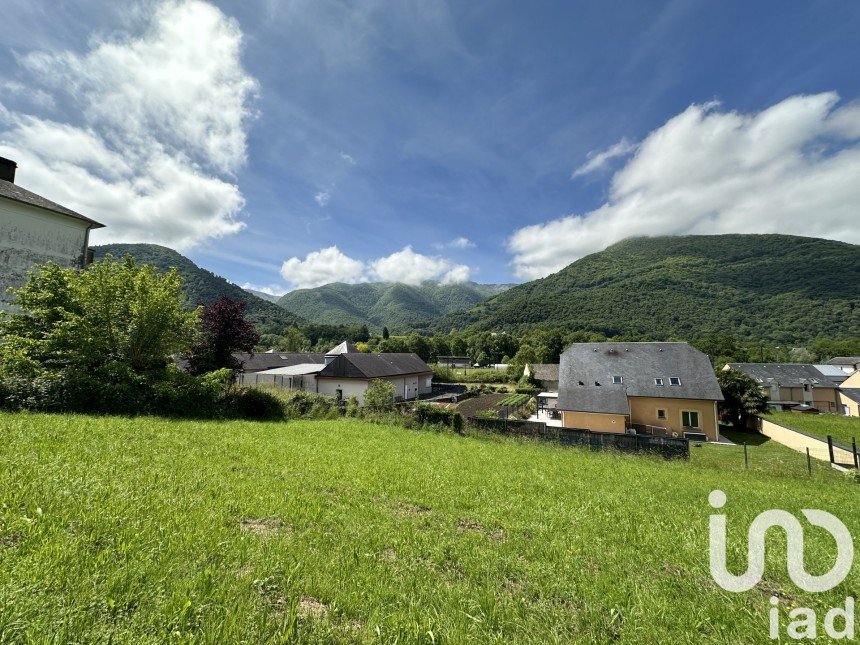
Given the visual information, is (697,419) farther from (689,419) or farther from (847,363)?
(847,363)

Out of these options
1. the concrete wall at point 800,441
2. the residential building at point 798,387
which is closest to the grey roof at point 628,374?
the concrete wall at point 800,441

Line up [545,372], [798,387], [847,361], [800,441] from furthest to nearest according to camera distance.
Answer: [847,361] → [545,372] → [798,387] → [800,441]

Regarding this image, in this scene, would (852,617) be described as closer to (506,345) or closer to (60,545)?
(60,545)

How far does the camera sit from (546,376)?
55.3 meters

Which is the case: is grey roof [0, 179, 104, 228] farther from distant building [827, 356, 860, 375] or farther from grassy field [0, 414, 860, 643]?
distant building [827, 356, 860, 375]

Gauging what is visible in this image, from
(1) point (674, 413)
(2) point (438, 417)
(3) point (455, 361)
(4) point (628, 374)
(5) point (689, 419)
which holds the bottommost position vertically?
(5) point (689, 419)

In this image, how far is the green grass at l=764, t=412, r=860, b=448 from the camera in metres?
25.7

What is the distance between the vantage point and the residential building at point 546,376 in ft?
179

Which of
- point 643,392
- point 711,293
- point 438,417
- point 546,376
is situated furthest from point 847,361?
point 438,417

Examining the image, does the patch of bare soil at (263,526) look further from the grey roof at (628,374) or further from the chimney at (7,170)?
the grey roof at (628,374)

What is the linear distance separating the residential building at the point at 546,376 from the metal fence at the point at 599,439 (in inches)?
1553

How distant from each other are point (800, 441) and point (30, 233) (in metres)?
42.9

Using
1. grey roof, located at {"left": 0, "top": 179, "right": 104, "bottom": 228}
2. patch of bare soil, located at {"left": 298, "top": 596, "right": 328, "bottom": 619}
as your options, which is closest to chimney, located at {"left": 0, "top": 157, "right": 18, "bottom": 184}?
grey roof, located at {"left": 0, "top": 179, "right": 104, "bottom": 228}

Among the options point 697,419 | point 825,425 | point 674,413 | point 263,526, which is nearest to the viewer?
point 263,526
